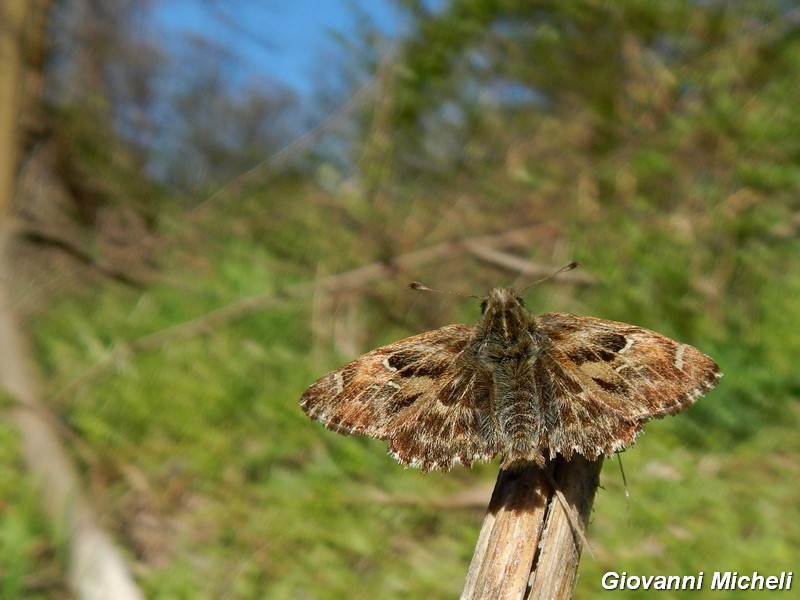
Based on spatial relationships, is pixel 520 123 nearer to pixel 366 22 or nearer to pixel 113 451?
pixel 366 22

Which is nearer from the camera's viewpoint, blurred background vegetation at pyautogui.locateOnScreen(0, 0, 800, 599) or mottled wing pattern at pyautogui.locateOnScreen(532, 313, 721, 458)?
mottled wing pattern at pyautogui.locateOnScreen(532, 313, 721, 458)

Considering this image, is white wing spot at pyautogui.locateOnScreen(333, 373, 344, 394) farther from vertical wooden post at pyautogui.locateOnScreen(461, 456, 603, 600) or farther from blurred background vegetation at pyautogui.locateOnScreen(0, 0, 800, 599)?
blurred background vegetation at pyautogui.locateOnScreen(0, 0, 800, 599)

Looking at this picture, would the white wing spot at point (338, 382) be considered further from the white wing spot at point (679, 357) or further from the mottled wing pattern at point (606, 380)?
the white wing spot at point (679, 357)

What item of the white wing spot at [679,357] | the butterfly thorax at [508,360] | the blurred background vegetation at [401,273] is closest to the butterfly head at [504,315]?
the butterfly thorax at [508,360]

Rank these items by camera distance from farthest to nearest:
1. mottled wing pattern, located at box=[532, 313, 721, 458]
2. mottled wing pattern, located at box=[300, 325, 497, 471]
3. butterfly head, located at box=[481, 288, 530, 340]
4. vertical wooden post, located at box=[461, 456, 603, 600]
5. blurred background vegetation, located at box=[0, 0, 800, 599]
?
blurred background vegetation, located at box=[0, 0, 800, 599] < butterfly head, located at box=[481, 288, 530, 340] < mottled wing pattern, located at box=[300, 325, 497, 471] < mottled wing pattern, located at box=[532, 313, 721, 458] < vertical wooden post, located at box=[461, 456, 603, 600]

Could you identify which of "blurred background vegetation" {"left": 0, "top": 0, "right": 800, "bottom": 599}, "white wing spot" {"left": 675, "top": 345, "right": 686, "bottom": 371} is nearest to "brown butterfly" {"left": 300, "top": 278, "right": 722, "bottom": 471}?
"white wing spot" {"left": 675, "top": 345, "right": 686, "bottom": 371}

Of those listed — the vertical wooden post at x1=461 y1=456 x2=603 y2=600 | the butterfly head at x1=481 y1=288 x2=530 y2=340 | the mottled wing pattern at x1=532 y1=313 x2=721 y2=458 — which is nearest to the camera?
the vertical wooden post at x1=461 y1=456 x2=603 y2=600

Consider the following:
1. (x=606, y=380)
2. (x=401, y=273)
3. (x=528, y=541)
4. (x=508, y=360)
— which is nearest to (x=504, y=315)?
(x=508, y=360)
